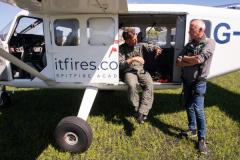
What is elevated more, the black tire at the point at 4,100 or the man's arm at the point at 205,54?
the man's arm at the point at 205,54

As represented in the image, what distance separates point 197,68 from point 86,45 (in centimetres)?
205

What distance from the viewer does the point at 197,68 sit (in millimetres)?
4312

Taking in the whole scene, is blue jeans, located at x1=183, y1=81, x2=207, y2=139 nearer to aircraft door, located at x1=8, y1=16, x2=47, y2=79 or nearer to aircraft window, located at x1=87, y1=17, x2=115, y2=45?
aircraft window, located at x1=87, y1=17, x2=115, y2=45

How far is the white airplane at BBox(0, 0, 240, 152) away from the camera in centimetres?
462

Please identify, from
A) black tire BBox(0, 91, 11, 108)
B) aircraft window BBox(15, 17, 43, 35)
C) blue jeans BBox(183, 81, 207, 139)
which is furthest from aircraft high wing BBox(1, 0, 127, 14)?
black tire BBox(0, 91, 11, 108)

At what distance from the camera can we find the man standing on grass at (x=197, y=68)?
414cm

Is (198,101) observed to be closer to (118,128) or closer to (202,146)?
(202,146)

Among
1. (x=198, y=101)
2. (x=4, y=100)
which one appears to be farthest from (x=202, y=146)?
(x=4, y=100)

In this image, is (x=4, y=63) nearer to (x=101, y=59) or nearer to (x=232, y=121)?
(x=101, y=59)

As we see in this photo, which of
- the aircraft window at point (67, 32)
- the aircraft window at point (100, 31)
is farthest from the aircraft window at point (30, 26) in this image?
the aircraft window at point (100, 31)

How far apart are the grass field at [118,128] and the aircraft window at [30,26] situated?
6.10 feet

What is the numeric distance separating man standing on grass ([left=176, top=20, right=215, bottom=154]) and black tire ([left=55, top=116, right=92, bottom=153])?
176 cm

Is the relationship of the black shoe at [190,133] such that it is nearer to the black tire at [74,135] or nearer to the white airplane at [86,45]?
the white airplane at [86,45]

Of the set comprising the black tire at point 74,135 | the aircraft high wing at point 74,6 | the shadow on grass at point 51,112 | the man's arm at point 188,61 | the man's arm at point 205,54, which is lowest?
the shadow on grass at point 51,112
